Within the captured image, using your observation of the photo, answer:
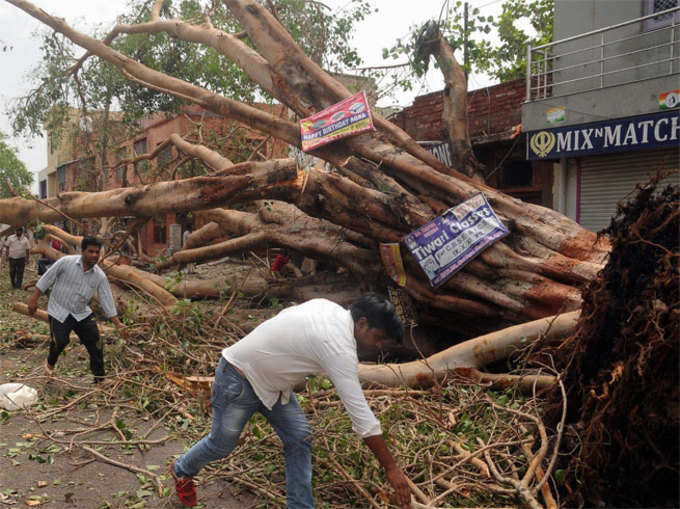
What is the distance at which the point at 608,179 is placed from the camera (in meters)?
9.71

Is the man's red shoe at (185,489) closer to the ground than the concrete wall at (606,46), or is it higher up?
closer to the ground

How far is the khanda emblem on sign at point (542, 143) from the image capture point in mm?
9906

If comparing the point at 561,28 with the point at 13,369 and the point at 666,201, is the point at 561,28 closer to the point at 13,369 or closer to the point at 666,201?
the point at 666,201

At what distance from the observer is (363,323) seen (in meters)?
2.74

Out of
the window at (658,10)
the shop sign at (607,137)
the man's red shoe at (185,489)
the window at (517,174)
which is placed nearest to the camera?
the man's red shoe at (185,489)

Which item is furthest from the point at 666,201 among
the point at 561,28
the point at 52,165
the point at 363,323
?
the point at 52,165

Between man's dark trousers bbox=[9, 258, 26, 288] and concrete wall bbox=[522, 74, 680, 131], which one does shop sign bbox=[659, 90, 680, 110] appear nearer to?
concrete wall bbox=[522, 74, 680, 131]

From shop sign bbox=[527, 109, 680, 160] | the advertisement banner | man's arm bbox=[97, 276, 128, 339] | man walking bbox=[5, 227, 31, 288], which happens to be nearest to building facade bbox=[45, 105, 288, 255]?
man walking bbox=[5, 227, 31, 288]

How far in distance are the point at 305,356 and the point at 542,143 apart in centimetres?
856

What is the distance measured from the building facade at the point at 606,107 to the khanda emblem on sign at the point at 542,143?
0.02 m

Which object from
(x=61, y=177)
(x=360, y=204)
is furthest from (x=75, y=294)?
(x=61, y=177)

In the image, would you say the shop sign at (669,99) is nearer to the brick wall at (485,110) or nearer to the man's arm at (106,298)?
the brick wall at (485,110)

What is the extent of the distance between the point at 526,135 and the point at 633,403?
337 inches

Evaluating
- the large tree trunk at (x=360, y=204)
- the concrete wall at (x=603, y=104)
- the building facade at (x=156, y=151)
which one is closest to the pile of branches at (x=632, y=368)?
the large tree trunk at (x=360, y=204)
